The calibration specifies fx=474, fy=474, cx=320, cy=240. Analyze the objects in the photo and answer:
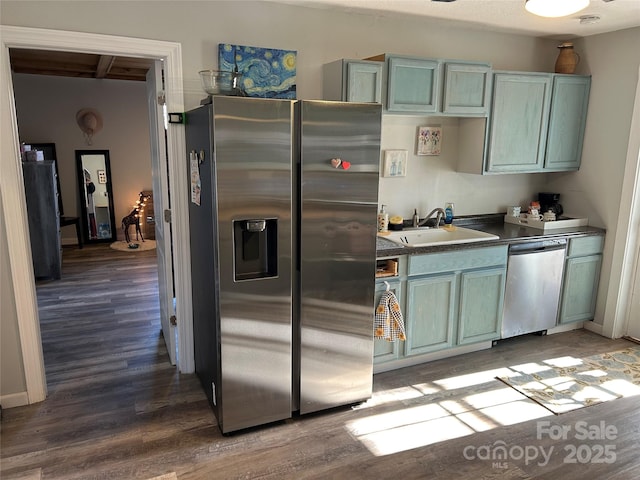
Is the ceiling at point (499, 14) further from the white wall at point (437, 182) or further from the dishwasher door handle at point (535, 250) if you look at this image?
the dishwasher door handle at point (535, 250)

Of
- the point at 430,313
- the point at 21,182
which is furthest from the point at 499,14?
the point at 21,182

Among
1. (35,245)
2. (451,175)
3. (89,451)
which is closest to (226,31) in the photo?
(451,175)

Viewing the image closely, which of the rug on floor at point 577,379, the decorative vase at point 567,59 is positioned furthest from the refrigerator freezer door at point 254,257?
the decorative vase at point 567,59

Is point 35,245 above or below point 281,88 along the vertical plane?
below

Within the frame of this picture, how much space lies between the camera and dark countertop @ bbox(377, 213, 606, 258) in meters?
3.12

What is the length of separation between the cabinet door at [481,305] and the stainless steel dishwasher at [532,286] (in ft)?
0.28

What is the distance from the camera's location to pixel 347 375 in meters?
2.84

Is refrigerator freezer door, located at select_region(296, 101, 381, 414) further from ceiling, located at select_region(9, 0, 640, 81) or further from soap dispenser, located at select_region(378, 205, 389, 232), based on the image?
ceiling, located at select_region(9, 0, 640, 81)

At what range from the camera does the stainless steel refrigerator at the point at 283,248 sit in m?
2.35

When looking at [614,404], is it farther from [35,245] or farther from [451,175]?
[35,245]

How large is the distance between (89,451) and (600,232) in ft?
13.0

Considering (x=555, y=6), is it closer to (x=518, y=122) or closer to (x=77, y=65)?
(x=518, y=122)

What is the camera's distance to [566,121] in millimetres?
3914

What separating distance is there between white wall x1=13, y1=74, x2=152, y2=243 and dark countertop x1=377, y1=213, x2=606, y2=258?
524cm
